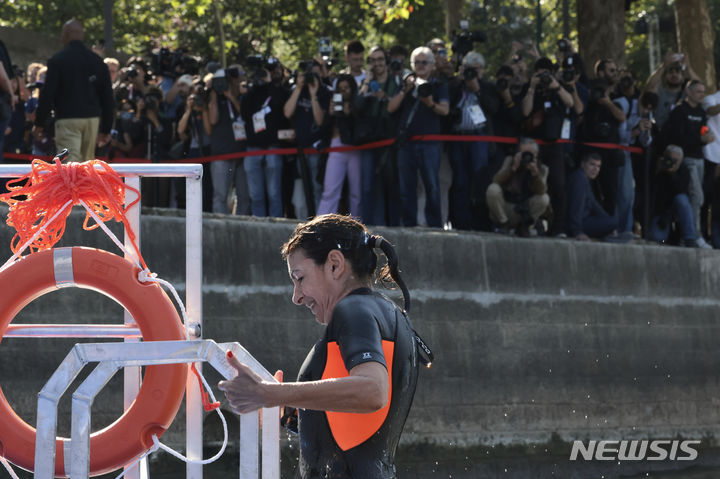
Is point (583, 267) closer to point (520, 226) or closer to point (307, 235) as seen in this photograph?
point (520, 226)

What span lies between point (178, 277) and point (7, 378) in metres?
1.35

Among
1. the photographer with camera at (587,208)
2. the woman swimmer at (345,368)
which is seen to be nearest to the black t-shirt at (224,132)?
the photographer with camera at (587,208)

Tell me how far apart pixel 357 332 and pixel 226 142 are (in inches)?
296

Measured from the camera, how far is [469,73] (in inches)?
404

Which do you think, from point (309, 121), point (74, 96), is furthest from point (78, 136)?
point (309, 121)

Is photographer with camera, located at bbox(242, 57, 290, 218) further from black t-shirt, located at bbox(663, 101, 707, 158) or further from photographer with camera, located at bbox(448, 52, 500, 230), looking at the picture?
black t-shirt, located at bbox(663, 101, 707, 158)

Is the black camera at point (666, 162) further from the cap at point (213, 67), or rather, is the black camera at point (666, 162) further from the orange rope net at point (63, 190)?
the orange rope net at point (63, 190)

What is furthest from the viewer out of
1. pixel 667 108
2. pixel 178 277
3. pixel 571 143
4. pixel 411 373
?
pixel 667 108

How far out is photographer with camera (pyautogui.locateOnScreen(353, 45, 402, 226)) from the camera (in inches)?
394

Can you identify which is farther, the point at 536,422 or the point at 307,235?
the point at 536,422

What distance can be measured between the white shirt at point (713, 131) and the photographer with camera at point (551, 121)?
6.55ft

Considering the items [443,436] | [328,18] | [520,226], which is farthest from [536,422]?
[328,18]

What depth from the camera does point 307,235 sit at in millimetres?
3438

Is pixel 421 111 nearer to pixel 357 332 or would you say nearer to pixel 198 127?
pixel 198 127
